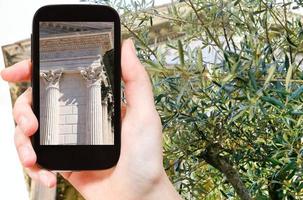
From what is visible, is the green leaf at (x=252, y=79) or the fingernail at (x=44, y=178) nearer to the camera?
the fingernail at (x=44, y=178)

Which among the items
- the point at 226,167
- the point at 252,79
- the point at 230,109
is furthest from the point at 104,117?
the point at 226,167

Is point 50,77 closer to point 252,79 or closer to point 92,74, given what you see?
point 92,74

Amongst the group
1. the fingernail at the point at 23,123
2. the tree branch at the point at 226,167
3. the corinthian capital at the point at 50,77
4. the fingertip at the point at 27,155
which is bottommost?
the tree branch at the point at 226,167

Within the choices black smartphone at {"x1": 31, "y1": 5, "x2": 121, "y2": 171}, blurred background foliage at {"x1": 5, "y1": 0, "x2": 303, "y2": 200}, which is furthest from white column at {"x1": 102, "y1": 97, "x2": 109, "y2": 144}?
blurred background foliage at {"x1": 5, "y1": 0, "x2": 303, "y2": 200}

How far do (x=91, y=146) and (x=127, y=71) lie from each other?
0.09 m

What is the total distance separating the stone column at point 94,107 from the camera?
69 cm

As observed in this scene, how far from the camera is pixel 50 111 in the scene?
2.27 ft

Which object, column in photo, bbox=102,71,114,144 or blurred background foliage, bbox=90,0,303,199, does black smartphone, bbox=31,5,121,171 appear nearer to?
column in photo, bbox=102,71,114,144

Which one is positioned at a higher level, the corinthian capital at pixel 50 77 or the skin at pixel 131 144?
the corinthian capital at pixel 50 77

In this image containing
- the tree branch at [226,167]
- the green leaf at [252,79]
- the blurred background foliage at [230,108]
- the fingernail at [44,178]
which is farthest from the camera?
the tree branch at [226,167]

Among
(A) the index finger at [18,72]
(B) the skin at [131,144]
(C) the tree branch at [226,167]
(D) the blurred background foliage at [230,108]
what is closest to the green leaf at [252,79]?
(D) the blurred background foliage at [230,108]

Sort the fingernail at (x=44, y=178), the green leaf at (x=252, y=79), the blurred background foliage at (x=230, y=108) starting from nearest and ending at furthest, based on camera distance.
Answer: the fingernail at (x=44, y=178) < the green leaf at (x=252, y=79) < the blurred background foliage at (x=230, y=108)

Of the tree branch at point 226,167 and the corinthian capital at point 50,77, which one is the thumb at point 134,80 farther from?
the tree branch at point 226,167

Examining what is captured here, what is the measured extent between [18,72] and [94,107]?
90mm
